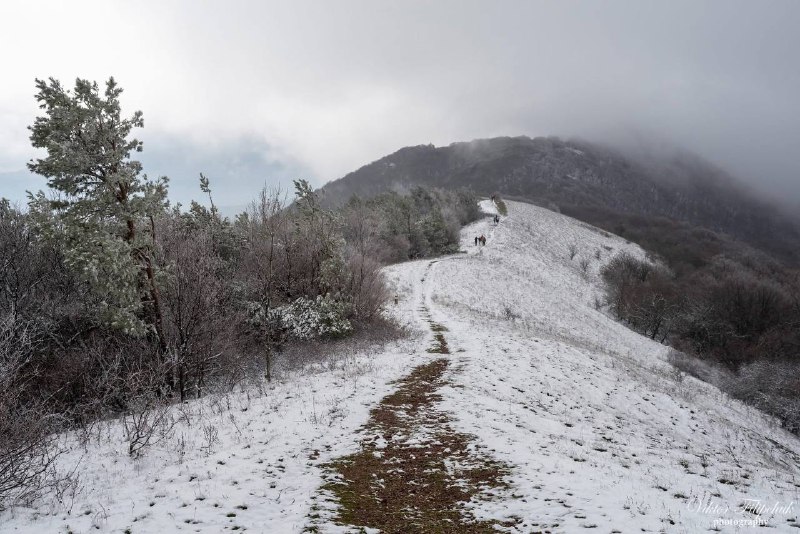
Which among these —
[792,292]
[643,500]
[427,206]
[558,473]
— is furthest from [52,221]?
[427,206]

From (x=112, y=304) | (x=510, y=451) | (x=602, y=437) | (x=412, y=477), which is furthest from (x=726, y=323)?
(x=112, y=304)

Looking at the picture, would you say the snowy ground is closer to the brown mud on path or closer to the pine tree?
the brown mud on path

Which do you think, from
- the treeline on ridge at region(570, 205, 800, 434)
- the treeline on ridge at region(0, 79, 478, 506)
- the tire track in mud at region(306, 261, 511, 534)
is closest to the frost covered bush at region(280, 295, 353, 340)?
the treeline on ridge at region(0, 79, 478, 506)

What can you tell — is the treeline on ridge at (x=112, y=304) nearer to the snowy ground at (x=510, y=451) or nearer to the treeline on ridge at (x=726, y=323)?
the snowy ground at (x=510, y=451)

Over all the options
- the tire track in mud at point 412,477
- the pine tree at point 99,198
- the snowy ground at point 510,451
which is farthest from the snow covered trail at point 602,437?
the pine tree at point 99,198

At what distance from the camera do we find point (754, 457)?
36.6 feet

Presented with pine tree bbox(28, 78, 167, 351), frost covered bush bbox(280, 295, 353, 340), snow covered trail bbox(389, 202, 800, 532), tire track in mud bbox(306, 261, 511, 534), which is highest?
pine tree bbox(28, 78, 167, 351)

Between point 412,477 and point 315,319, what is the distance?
520 inches

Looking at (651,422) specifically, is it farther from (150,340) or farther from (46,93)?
(46,93)

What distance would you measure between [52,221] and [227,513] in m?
10.7

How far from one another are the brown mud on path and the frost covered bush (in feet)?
32.0

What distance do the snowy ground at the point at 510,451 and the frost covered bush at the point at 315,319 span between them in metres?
3.33

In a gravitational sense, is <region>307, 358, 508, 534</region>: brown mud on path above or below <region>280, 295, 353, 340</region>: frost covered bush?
below

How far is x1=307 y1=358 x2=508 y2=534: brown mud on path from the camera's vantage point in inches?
225
